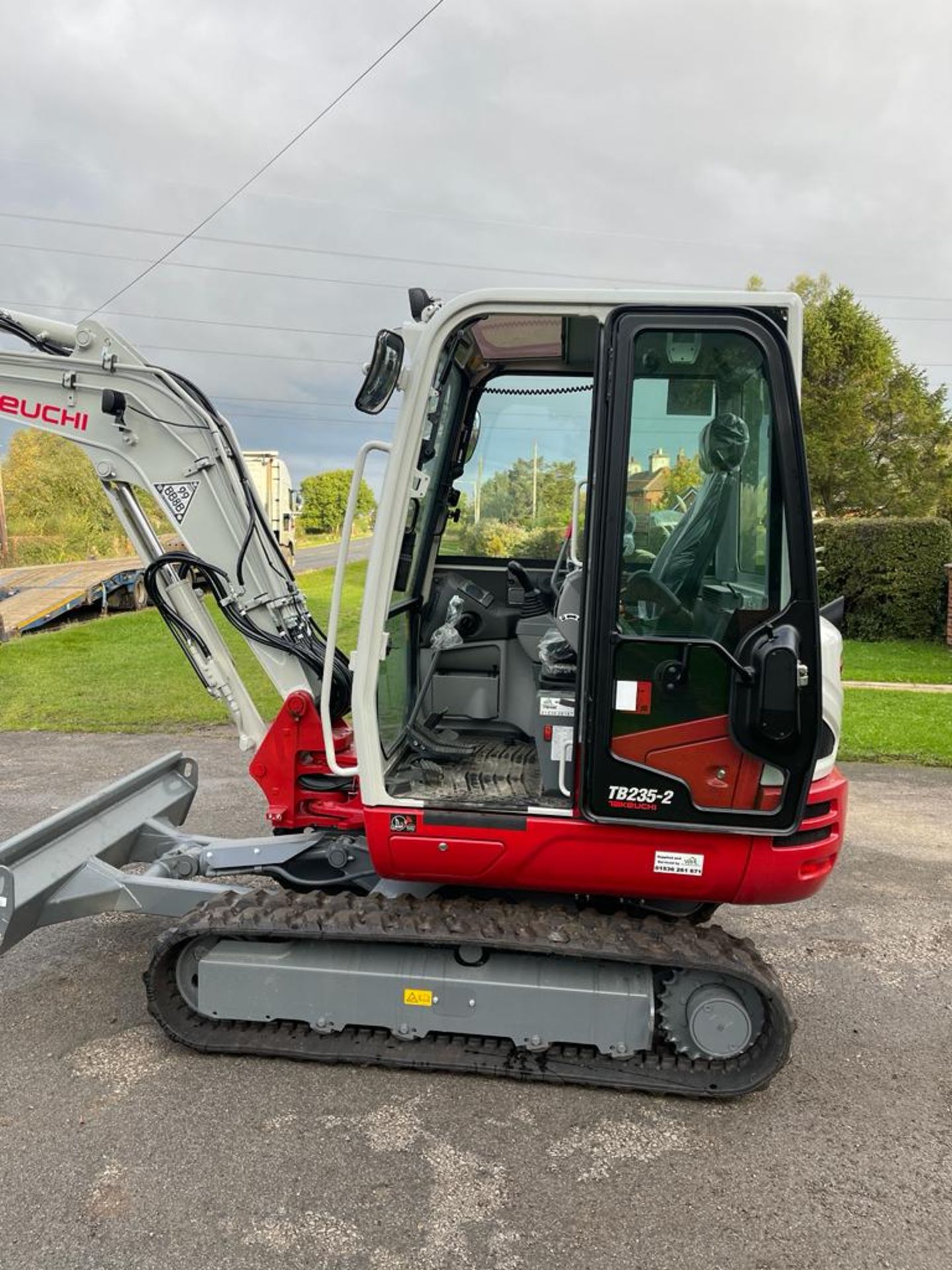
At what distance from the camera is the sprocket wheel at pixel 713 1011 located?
125 inches

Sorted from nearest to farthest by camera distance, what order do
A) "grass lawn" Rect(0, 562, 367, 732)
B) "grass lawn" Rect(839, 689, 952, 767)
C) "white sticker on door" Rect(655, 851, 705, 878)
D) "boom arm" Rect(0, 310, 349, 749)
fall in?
"white sticker on door" Rect(655, 851, 705, 878) < "boom arm" Rect(0, 310, 349, 749) < "grass lawn" Rect(839, 689, 952, 767) < "grass lawn" Rect(0, 562, 367, 732)

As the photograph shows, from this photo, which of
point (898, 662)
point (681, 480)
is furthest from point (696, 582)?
point (898, 662)

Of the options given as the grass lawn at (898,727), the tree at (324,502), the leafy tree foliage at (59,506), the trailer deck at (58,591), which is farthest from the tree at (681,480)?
the tree at (324,502)

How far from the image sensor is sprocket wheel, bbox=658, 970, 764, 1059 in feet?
10.4

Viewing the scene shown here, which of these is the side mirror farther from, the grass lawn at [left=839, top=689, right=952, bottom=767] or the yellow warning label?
the grass lawn at [left=839, top=689, right=952, bottom=767]

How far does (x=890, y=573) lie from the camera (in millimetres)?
15258

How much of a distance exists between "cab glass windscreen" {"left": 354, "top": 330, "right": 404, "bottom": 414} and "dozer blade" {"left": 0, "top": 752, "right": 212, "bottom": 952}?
2060mm

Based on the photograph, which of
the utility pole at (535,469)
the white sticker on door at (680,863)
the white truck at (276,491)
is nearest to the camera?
the white sticker on door at (680,863)

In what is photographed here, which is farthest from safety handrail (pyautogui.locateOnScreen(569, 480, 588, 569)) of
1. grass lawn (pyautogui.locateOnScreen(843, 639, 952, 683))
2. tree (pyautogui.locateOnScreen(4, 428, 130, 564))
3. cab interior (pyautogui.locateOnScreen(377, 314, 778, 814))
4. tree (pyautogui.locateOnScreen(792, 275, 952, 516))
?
tree (pyautogui.locateOnScreen(4, 428, 130, 564))

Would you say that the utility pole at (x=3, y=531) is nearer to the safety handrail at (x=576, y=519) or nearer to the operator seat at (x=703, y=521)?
the safety handrail at (x=576, y=519)

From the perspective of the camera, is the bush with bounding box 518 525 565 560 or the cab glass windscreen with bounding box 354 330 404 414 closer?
the cab glass windscreen with bounding box 354 330 404 414

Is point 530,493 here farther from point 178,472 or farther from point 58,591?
point 58,591

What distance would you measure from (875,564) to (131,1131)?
15.1 metres

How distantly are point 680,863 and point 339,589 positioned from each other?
60.5 inches
